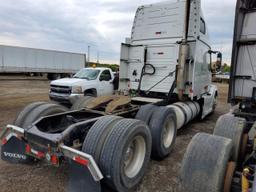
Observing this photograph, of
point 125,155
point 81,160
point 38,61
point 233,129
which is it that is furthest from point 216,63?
point 38,61

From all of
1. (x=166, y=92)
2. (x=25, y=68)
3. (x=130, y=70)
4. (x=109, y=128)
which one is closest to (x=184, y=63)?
(x=166, y=92)

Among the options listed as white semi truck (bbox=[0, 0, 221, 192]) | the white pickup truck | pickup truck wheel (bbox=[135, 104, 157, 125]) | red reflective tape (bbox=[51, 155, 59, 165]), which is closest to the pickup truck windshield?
the white pickup truck

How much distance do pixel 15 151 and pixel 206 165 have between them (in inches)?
116

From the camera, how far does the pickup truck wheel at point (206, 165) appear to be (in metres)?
2.16

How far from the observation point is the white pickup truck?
877cm

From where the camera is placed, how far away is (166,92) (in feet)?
22.0

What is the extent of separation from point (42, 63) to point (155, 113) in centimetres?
2518

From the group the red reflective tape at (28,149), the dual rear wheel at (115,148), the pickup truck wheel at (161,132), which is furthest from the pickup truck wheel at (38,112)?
the pickup truck wheel at (161,132)

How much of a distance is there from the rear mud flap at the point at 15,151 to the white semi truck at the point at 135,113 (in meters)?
0.02

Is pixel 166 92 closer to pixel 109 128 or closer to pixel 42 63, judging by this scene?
pixel 109 128

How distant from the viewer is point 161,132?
13.8 feet

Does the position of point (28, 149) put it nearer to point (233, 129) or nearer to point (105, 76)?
point (233, 129)

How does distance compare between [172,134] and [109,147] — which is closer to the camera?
[109,147]

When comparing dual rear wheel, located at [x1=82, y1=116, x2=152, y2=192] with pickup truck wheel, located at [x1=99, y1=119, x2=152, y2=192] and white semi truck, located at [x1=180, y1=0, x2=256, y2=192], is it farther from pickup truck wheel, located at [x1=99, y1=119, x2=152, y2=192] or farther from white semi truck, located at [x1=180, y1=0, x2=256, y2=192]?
white semi truck, located at [x1=180, y1=0, x2=256, y2=192]
